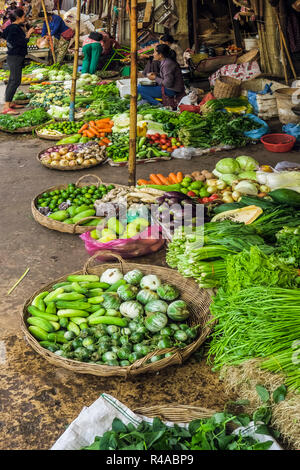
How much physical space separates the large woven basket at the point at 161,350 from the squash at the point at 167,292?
0.14 metres

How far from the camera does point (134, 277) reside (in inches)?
116

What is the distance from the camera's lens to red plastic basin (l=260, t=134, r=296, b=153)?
227 inches

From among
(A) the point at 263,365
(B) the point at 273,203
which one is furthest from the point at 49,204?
(A) the point at 263,365

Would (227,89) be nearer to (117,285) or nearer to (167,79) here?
(167,79)

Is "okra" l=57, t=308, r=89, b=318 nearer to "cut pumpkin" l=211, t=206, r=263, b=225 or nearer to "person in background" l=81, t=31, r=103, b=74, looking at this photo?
"cut pumpkin" l=211, t=206, r=263, b=225

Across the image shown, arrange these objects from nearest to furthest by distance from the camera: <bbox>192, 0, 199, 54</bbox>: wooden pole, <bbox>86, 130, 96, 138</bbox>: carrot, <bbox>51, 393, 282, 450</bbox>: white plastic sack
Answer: <bbox>51, 393, 282, 450</bbox>: white plastic sack → <bbox>86, 130, 96, 138</bbox>: carrot → <bbox>192, 0, 199, 54</bbox>: wooden pole

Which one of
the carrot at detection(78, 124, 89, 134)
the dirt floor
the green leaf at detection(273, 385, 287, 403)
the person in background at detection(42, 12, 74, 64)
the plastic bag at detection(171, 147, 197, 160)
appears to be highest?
the person in background at detection(42, 12, 74, 64)

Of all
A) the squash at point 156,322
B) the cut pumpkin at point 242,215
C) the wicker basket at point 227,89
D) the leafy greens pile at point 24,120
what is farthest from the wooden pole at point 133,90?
the wicker basket at point 227,89

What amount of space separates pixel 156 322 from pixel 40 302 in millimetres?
805

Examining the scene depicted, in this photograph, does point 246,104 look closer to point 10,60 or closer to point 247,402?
point 10,60

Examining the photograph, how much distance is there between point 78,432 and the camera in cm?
186

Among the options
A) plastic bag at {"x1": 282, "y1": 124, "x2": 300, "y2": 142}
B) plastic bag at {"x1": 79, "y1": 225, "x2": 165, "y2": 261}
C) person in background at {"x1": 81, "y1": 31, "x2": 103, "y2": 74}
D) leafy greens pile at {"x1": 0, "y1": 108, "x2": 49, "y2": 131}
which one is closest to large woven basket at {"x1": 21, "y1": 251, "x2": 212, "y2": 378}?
plastic bag at {"x1": 79, "y1": 225, "x2": 165, "y2": 261}

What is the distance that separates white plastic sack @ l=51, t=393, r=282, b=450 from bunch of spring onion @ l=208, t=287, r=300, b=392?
41 centimetres
